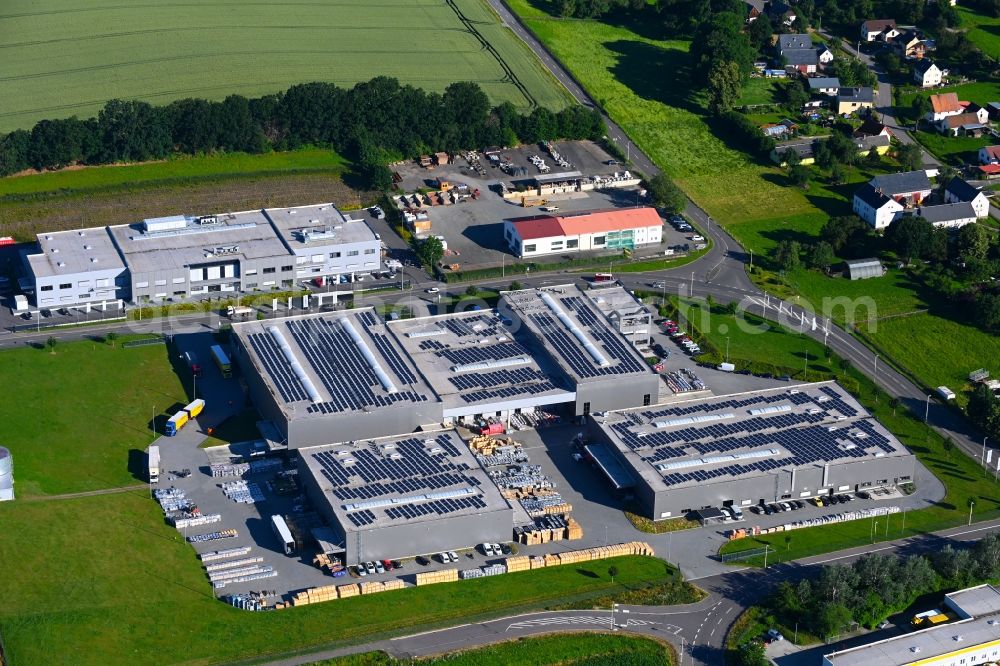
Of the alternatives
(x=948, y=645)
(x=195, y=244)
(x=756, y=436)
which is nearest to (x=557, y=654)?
(x=948, y=645)

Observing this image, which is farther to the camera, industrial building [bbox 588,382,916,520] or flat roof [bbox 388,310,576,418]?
flat roof [bbox 388,310,576,418]

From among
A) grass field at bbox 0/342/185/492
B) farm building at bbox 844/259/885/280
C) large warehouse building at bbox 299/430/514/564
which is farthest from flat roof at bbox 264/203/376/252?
farm building at bbox 844/259/885/280

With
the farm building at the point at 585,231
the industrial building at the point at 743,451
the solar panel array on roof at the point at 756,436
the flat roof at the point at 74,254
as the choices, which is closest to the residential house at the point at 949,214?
the farm building at the point at 585,231

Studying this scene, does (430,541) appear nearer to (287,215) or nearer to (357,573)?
(357,573)

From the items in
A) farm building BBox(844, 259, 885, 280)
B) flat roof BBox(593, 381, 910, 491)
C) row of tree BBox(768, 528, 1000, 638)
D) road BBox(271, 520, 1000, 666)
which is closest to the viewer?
road BBox(271, 520, 1000, 666)

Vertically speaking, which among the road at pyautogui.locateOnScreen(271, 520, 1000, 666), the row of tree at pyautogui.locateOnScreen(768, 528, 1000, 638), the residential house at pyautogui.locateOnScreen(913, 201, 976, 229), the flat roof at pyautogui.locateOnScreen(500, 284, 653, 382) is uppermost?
the residential house at pyautogui.locateOnScreen(913, 201, 976, 229)

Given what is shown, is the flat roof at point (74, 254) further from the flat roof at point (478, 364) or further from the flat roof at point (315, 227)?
the flat roof at point (478, 364)

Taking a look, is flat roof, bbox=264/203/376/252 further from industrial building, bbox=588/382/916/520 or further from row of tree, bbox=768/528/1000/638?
row of tree, bbox=768/528/1000/638
